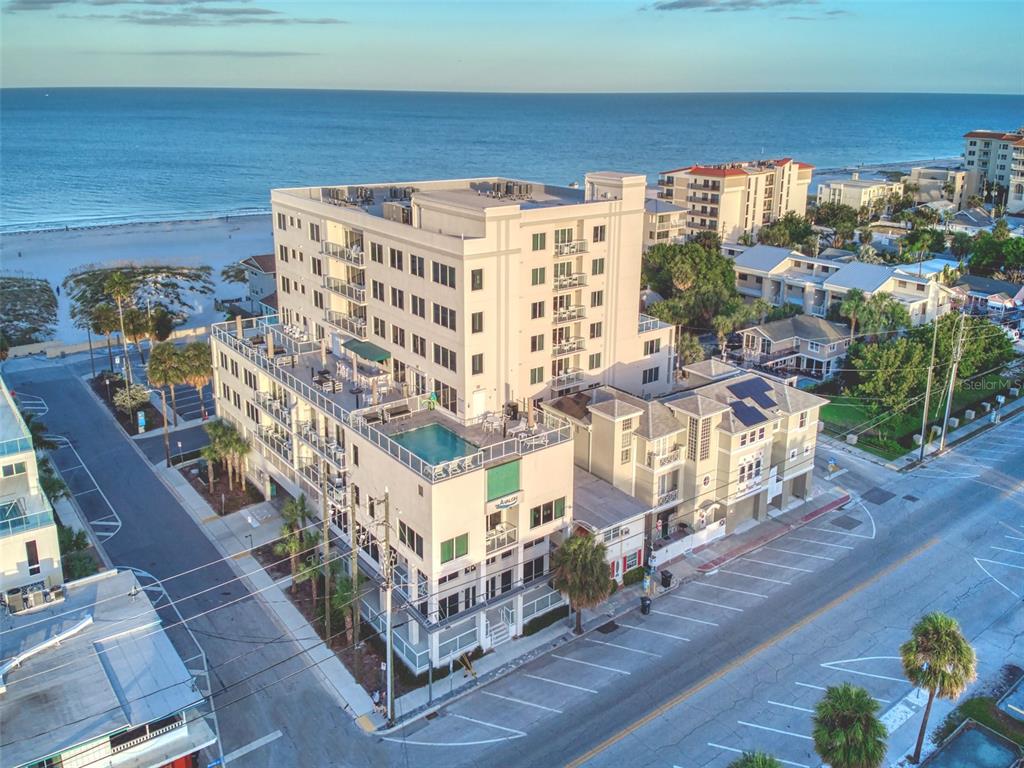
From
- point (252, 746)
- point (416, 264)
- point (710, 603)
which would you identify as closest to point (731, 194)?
point (416, 264)

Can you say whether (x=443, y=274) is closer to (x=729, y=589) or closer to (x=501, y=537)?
(x=501, y=537)

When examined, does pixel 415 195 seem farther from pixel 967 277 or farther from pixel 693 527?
pixel 967 277

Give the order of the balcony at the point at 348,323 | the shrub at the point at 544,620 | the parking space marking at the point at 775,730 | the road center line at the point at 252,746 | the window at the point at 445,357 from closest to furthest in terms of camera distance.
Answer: the road center line at the point at 252,746 < the parking space marking at the point at 775,730 < the shrub at the point at 544,620 < the window at the point at 445,357 < the balcony at the point at 348,323

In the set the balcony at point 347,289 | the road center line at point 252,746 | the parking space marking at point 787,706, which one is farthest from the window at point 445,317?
the parking space marking at point 787,706

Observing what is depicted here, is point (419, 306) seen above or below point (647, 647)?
above

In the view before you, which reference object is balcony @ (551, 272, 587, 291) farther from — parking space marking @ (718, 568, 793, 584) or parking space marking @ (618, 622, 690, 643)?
parking space marking @ (618, 622, 690, 643)

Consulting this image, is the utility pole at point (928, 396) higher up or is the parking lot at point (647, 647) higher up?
the utility pole at point (928, 396)

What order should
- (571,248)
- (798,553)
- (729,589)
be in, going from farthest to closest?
1. (571,248)
2. (798,553)
3. (729,589)

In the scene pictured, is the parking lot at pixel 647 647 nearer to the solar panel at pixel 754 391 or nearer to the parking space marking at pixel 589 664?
the parking space marking at pixel 589 664
